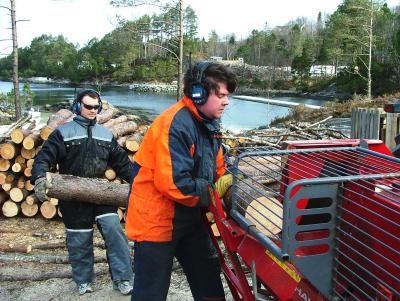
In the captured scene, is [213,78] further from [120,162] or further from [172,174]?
[120,162]

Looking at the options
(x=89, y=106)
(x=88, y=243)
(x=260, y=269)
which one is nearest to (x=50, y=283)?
(x=88, y=243)

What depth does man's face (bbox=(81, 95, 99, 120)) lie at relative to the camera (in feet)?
13.5

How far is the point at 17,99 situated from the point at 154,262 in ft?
62.7

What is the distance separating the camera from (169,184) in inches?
96.5

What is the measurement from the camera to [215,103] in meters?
2.60

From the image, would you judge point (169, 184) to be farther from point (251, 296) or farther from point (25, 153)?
point (25, 153)

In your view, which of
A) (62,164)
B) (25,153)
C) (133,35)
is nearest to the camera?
(62,164)

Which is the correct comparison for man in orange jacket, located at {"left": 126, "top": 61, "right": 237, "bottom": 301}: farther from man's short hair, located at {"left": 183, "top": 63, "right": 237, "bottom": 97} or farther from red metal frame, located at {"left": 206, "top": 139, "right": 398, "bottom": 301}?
red metal frame, located at {"left": 206, "top": 139, "right": 398, "bottom": 301}

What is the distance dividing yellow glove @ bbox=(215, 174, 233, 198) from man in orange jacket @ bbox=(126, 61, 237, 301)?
15 millimetres

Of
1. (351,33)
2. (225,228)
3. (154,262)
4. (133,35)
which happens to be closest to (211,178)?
(225,228)

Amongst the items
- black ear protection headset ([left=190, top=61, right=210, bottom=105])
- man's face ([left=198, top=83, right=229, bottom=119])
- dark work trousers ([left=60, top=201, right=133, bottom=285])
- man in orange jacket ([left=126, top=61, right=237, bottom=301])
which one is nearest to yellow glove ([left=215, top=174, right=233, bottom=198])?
man in orange jacket ([left=126, top=61, right=237, bottom=301])

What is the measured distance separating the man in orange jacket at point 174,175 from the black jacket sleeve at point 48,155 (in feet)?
5.06

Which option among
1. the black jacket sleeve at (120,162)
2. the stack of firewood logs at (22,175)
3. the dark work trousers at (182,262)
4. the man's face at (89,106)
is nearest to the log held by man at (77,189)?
the black jacket sleeve at (120,162)

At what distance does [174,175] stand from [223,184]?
0.52 m
